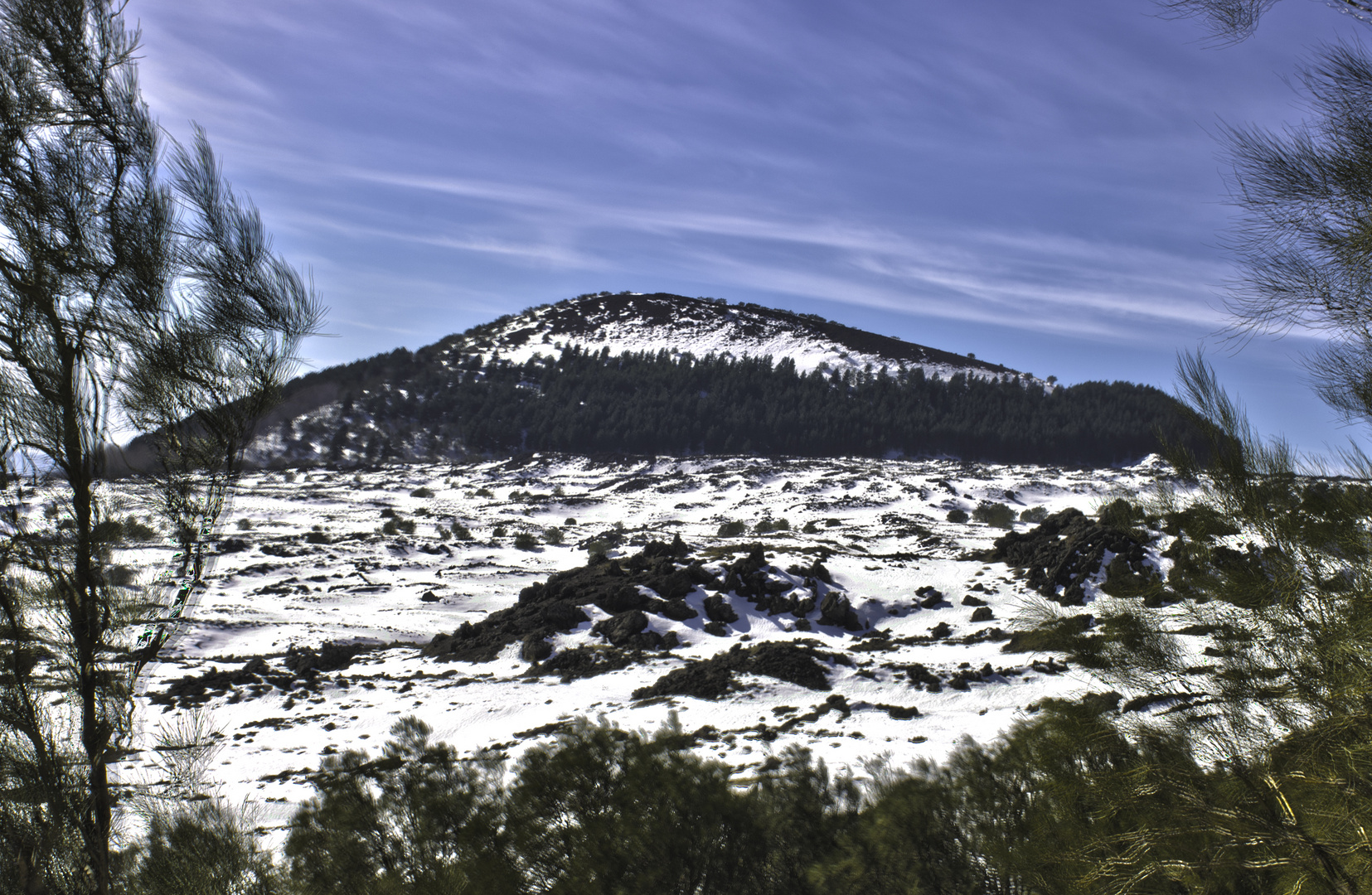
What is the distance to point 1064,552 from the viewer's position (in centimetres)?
2044

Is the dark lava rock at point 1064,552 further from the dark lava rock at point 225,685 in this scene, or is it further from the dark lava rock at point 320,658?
the dark lava rock at point 225,685

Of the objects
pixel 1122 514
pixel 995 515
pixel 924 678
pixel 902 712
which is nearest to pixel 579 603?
pixel 924 678

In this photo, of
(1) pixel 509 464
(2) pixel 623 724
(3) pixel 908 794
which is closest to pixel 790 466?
(1) pixel 509 464

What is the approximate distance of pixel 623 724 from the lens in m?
12.3

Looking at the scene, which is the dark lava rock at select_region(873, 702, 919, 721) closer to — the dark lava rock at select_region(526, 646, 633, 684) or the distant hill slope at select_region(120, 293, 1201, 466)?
the dark lava rock at select_region(526, 646, 633, 684)

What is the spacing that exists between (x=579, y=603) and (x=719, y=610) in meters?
3.74

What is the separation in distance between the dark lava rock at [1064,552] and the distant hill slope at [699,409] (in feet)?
152

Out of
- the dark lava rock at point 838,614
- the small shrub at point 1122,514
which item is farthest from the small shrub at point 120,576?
the dark lava rock at point 838,614

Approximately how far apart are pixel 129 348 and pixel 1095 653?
654cm

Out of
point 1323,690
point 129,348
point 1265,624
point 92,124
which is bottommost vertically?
point 1323,690

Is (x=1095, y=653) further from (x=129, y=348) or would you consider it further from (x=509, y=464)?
(x=509, y=464)

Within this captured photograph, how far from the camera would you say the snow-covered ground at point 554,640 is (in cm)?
1177

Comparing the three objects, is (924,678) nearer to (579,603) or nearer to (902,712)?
(902,712)

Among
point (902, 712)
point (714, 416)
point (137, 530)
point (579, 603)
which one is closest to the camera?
point (137, 530)
